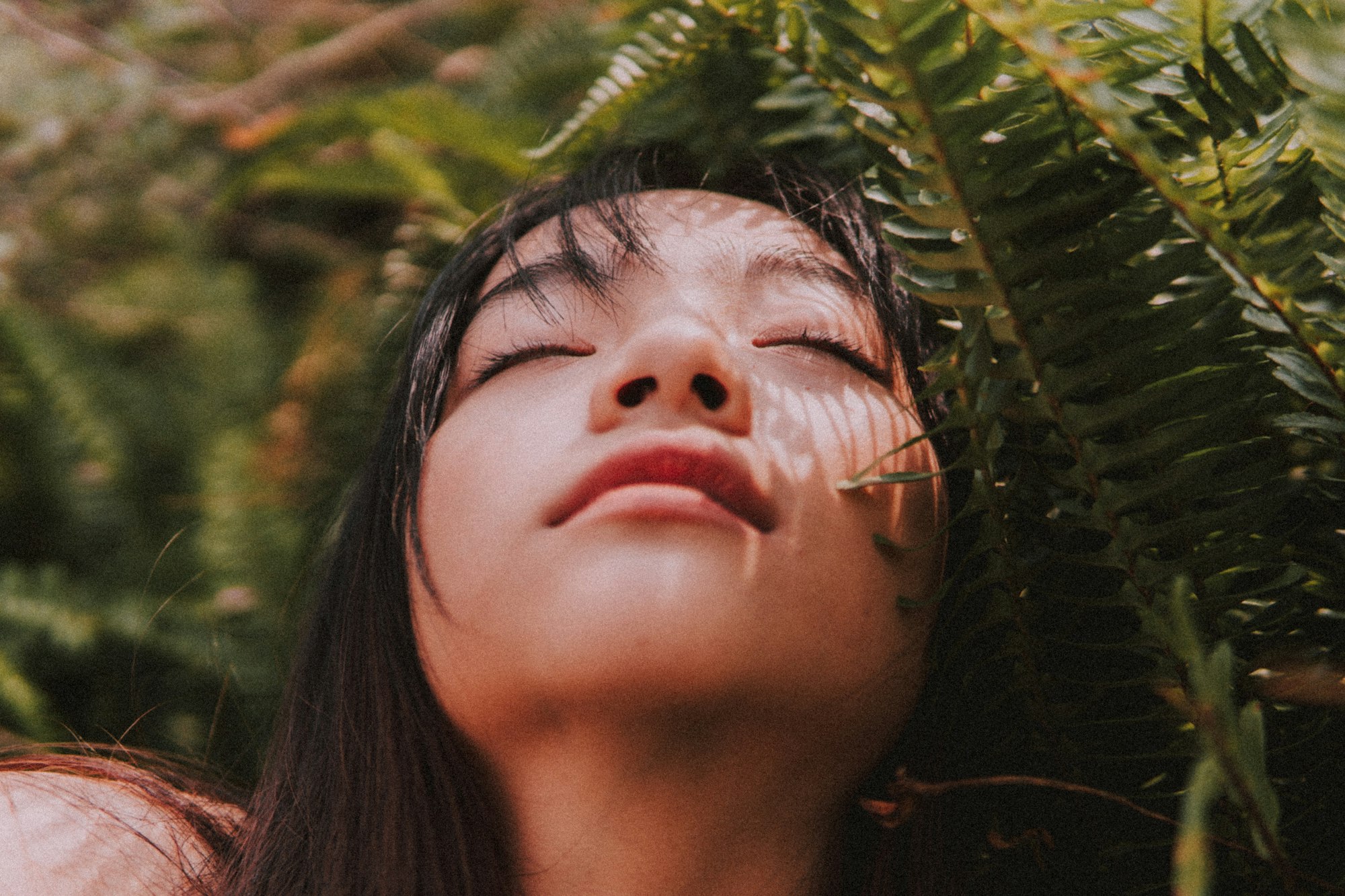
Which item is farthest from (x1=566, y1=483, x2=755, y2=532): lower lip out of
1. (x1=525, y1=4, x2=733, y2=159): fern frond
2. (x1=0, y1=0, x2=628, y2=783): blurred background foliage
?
(x1=0, y1=0, x2=628, y2=783): blurred background foliage

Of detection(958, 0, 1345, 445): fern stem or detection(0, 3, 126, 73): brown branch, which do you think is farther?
detection(0, 3, 126, 73): brown branch

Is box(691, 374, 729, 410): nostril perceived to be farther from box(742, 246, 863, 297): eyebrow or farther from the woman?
box(742, 246, 863, 297): eyebrow

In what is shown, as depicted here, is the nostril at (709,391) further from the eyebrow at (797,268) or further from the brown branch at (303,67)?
the brown branch at (303,67)

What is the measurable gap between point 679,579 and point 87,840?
59 centimetres

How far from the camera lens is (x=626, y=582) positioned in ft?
2.33

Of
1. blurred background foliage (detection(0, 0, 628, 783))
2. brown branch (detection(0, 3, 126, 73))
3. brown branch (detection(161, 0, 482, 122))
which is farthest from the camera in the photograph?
brown branch (detection(161, 0, 482, 122))

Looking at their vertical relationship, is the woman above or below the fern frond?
below

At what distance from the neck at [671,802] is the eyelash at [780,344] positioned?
1.01 ft

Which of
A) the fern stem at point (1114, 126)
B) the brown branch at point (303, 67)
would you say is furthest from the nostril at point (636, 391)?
the brown branch at point (303, 67)

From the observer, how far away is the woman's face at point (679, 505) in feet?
2.35

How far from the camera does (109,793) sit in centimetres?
94

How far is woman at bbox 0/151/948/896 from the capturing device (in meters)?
0.73

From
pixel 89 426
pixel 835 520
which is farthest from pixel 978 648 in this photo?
pixel 89 426

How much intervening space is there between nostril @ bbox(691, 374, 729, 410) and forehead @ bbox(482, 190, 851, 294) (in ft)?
0.46
